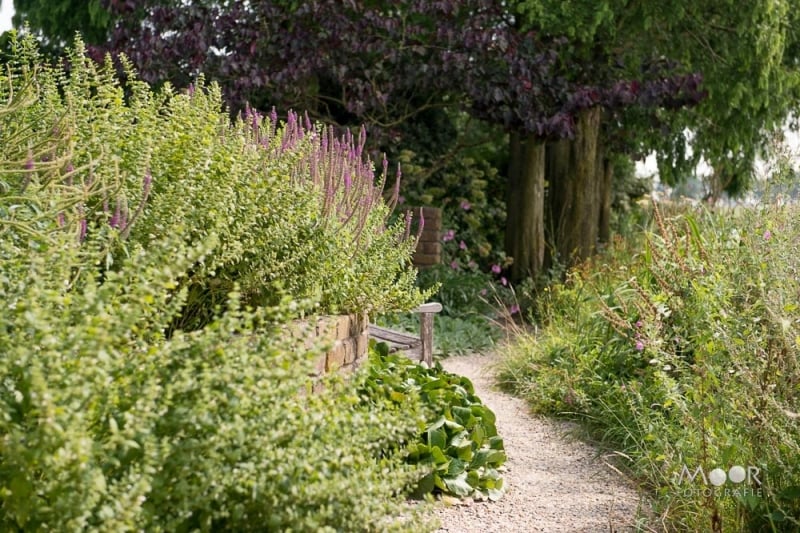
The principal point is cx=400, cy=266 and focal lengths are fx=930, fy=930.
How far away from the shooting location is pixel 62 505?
2000mm

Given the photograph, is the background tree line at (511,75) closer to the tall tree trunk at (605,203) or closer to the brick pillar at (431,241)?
the brick pillar at (431,241)

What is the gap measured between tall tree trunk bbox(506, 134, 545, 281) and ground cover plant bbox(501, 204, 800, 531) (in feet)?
14.8

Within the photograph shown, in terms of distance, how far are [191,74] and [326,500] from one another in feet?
25.2

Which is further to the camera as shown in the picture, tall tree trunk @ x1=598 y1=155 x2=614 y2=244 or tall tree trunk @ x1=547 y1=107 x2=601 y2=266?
tall tree trunk @ x1=598 y1=155 x2=614 y2=244

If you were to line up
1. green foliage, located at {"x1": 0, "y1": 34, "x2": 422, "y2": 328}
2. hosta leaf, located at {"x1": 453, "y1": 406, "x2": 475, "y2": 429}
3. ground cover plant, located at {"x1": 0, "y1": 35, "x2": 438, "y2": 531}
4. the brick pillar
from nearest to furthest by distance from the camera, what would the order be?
ground cover plant, located at {"x1": 0, "y1": 35, "x2": 438, "y2": 531} → green foliage, located at {"x1": 0, "y1": 34, "x2": 422, "y2": 328} → hosta leaf, located at {"x1": 453, "y1": 406, "x2": 475, "y2": 429} → the brick pillar

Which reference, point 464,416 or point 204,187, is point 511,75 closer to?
point 464,416

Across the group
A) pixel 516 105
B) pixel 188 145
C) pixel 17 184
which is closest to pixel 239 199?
pixel 188 145

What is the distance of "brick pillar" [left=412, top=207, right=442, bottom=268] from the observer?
10.3m

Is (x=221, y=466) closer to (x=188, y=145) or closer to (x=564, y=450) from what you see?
(x=188, y=145)

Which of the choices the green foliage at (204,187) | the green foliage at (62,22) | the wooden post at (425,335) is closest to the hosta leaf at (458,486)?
the green foliage at (204,187)

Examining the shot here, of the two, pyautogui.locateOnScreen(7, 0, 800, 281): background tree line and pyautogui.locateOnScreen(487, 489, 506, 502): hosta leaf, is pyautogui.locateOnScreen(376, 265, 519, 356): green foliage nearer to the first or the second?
pyautogui.locateOnScreen(7, 0, 800, 281): background tree line

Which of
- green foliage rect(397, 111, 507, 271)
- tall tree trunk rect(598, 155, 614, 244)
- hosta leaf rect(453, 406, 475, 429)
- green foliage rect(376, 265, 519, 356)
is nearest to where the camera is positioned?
hosta leaf rect(453, 406, 475, 429)

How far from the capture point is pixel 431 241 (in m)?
10.4

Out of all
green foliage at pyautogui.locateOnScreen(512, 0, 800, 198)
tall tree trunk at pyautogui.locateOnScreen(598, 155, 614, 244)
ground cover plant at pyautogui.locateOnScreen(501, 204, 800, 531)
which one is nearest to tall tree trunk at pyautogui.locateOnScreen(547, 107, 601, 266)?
green foliage at pyautogui.locateOnScreen(512, 0, 800, 198)
